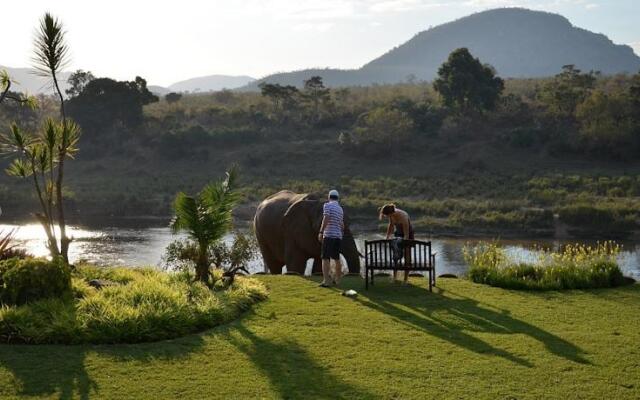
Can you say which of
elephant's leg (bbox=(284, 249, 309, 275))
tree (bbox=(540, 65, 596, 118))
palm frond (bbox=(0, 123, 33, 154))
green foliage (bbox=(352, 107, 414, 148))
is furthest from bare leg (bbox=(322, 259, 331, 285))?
tree (bbox=(540, 65, 596, 118))

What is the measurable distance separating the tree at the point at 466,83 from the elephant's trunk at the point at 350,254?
169ft

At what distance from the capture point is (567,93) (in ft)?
212

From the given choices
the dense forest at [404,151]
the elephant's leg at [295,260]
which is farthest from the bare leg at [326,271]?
the dense forest at [404,151]

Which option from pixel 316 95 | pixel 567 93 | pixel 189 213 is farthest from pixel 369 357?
pixel 316 95

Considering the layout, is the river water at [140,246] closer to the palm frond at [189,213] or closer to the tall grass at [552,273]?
the tall grass at [552,273]

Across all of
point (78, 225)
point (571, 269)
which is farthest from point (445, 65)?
point (571, 269)

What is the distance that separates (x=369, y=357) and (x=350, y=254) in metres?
7.15

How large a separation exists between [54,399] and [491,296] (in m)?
7.84

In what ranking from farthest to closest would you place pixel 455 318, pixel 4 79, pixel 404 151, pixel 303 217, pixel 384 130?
A: pixel 404 151 < pixel 384 130 < pixel 303 217 < pixel 4 79 < pixel 455 318

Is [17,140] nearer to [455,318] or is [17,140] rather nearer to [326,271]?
[326,271]

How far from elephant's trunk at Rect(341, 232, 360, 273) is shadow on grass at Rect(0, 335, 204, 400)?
6581 millimetres

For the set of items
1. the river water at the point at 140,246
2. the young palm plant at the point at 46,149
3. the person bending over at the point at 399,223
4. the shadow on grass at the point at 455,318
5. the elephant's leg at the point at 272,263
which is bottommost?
the river water at the point at 140,246

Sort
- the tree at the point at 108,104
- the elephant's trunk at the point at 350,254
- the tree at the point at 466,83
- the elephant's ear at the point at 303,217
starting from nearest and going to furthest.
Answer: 1. the elephant's trunk at the point at 350,254
2. the elephant's ear at the point at 303,217
3. the tree at the point at 466,83
4. the tree at the point at 108,104

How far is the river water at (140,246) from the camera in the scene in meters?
27.8
